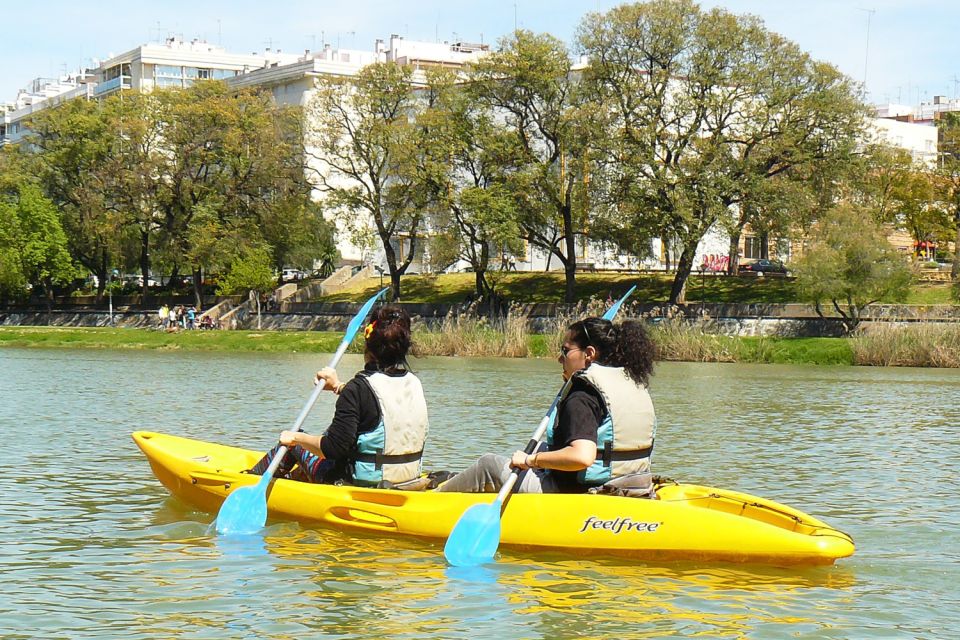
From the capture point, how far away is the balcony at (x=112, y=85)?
9145 centimetres

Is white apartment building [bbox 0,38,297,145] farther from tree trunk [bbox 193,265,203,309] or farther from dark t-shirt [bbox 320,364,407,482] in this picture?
dark t-shirt [bbox 320,364,407,482]

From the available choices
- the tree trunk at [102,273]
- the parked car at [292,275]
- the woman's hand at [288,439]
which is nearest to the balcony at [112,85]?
the parked car at [292,275]

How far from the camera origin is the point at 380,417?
7969mm

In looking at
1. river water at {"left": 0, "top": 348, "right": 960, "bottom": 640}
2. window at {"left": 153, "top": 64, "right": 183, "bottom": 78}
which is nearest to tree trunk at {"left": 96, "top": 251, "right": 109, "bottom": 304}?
window at {"left": 153, "top": 64, "right": 183, "bottom": 78}

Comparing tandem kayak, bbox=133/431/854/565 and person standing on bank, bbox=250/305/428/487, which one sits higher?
person standing on bank, bbox=250/305/428/487

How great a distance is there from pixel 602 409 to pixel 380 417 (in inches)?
60.4

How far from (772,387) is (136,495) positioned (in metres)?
16.4

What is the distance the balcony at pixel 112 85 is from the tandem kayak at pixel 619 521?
8741 cm

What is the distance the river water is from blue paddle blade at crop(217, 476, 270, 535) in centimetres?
15

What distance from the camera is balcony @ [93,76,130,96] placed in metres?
91.4

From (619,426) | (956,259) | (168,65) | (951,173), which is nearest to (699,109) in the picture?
(956,259)

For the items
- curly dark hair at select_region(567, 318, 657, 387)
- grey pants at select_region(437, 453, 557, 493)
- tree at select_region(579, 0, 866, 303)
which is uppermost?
tree at select_region(579, 0, 866, 303)

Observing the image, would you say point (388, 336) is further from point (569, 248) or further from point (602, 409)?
point (569, 248)

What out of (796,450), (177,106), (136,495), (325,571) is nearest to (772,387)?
(796,450)
